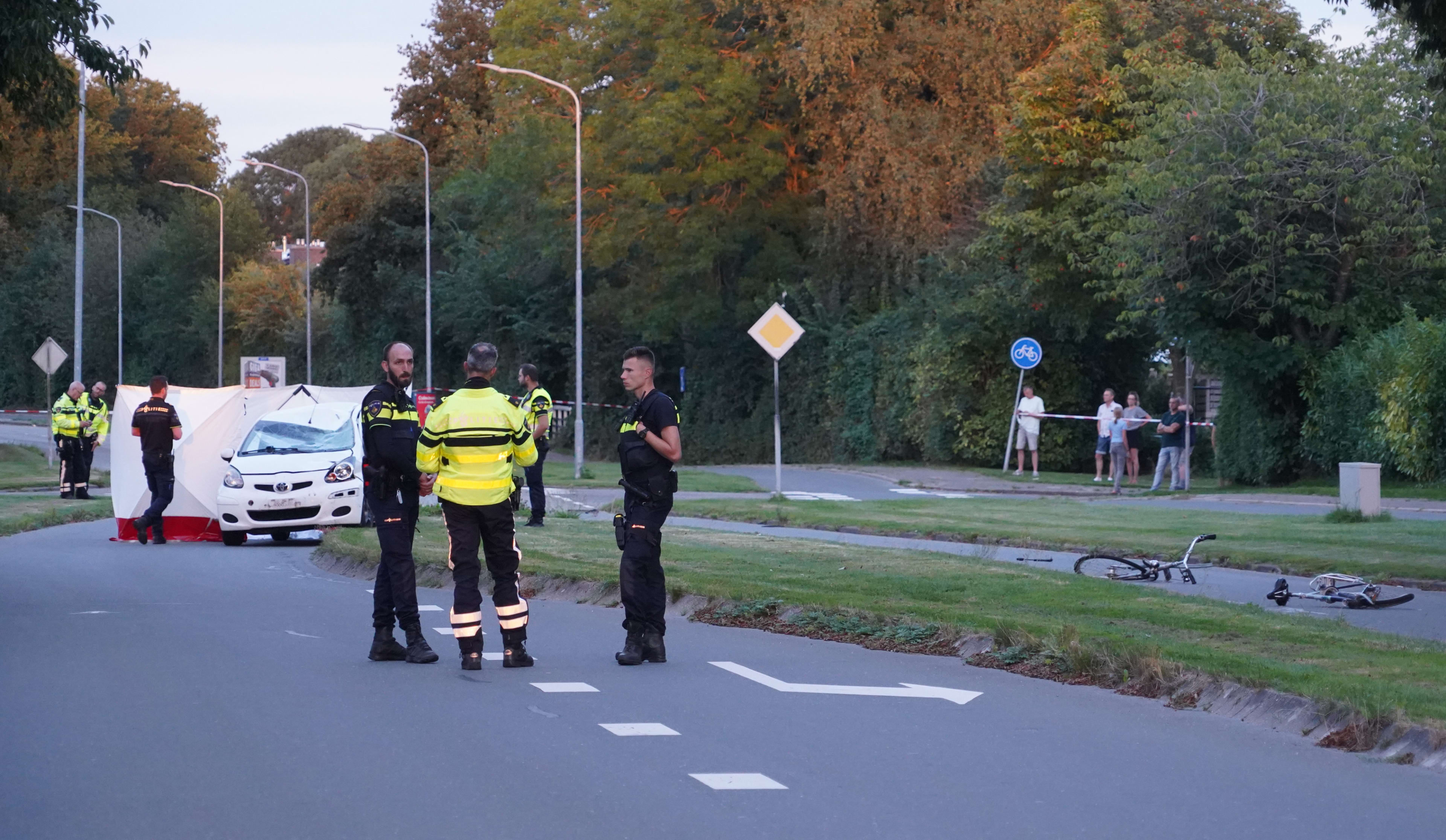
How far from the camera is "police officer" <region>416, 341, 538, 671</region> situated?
963 cm

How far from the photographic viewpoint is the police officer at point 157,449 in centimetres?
1991

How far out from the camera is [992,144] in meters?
38.9

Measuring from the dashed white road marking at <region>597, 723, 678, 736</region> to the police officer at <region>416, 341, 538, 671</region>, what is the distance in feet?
6.29

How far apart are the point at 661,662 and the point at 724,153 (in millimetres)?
34931

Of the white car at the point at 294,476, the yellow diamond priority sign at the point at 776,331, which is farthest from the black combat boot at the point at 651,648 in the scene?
the yellow diamond priority sign at the point at 776,331

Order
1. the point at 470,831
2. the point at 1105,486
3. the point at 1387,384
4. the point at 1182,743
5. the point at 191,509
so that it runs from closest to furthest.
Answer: the point at 470,831, the point at 1182,743, the point at 191,509, the point at 1387,384, the point at 1105,486

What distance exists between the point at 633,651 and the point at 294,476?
1068 cm

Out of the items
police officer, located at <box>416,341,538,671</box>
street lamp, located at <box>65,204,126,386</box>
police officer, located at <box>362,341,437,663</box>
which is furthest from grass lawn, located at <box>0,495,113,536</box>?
street lamp, located at <box>65,204,126,386</box>

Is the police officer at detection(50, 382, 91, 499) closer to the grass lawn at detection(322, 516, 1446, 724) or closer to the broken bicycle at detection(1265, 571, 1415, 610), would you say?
the grass lawn at detection(322, 516, 1446, 724)

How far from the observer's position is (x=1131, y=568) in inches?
566

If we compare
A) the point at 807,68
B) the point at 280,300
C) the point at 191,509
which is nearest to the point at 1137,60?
the point at 807,68

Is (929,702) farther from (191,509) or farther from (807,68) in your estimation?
(807,68)

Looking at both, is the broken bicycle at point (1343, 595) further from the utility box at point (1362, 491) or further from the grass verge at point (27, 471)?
the grass verge at point (27, 471)

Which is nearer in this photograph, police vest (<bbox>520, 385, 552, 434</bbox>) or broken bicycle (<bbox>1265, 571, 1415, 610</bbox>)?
broken bicycle (<bbox>1265, 571, 1415, 610</bbox>)
